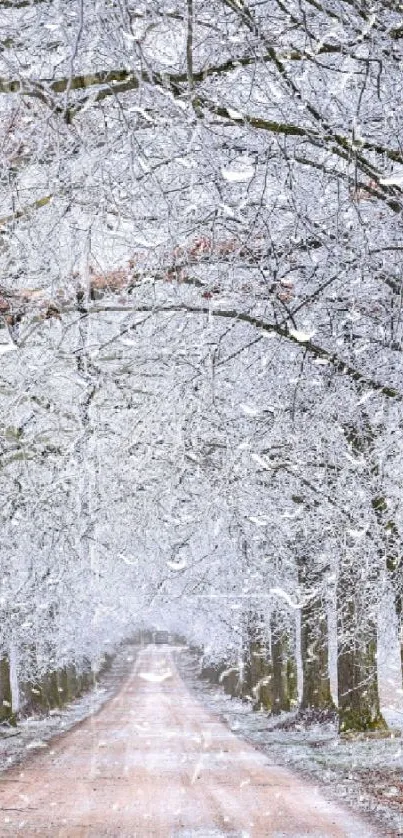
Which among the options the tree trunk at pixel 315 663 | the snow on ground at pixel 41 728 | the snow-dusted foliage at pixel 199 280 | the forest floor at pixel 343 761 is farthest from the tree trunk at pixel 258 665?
the snow-dusted foliage at pixel 199 280

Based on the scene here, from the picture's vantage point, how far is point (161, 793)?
17.7m

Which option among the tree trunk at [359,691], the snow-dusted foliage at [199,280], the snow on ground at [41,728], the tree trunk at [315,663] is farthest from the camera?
the tree trunk at [315,663]

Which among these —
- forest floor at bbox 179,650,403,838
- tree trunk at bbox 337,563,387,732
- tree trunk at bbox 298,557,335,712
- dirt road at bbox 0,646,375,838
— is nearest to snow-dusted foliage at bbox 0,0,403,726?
tree trunk at bbox 337,563,387,732

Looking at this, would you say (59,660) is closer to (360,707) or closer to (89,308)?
(360,707)

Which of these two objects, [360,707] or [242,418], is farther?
[360,707]

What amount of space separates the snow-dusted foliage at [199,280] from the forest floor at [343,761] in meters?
2.20

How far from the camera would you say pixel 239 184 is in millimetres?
8961

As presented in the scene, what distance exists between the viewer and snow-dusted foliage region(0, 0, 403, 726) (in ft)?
21.4

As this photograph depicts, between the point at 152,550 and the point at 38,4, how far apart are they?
11794 millimetres

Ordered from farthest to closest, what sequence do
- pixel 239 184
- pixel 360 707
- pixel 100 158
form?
pixel 360 707 < pixel 239 184 < pixel 100 158

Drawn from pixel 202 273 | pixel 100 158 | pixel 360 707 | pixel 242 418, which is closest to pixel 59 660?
pixel 360 707

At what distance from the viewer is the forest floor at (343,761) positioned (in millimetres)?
14805

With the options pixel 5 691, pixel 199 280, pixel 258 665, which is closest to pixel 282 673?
pixel 258 665

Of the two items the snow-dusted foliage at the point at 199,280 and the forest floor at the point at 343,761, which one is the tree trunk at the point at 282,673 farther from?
the snow-dusted foliage at the point at 199,280
